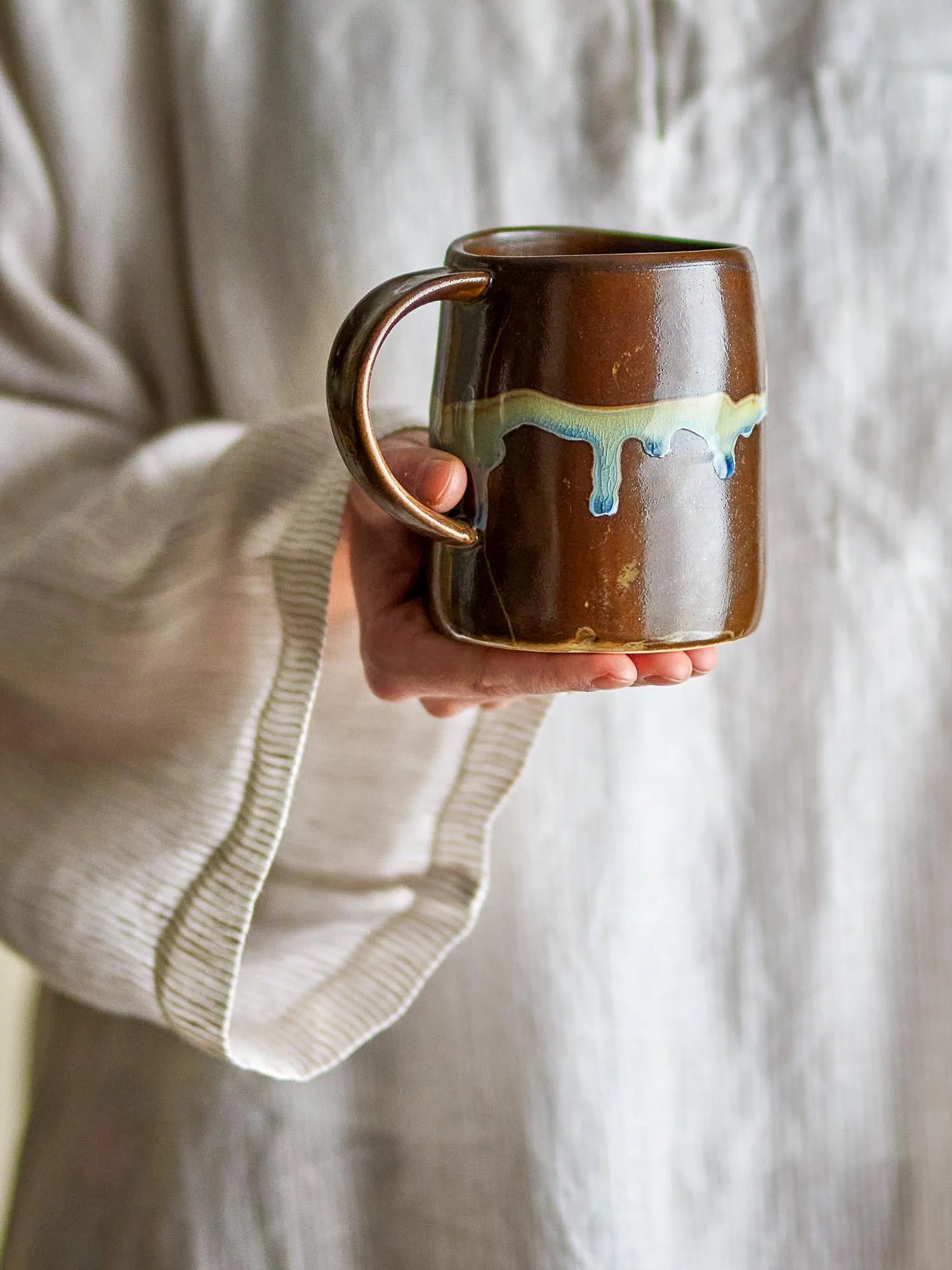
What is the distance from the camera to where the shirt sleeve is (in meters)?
0.57

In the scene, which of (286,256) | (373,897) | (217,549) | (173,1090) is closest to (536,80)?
(286,256)

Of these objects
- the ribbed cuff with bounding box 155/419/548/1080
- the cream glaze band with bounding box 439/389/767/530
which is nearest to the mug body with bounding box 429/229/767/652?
the cream glaze band with bounding box 439/389/767/530

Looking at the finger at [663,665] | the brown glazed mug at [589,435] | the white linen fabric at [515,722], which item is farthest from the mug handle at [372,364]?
the white linen fabric at [515,722]

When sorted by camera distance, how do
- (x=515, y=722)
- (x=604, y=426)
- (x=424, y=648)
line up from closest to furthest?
(x=604, y=426) → (x=424, y=648) → (x=515, y=722)

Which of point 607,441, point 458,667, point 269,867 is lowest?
point 269,867

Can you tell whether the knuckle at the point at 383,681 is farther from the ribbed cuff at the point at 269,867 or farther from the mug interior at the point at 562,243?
the mug interior at the point at 562,243

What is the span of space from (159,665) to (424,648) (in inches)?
7.1

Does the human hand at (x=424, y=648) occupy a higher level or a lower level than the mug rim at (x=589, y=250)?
lower

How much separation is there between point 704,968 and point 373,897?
210 millimetres

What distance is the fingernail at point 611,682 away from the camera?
1.53ft

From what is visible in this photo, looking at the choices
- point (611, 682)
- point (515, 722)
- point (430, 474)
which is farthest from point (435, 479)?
point (515, 722)

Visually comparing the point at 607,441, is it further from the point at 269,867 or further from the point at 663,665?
the point at 269,867

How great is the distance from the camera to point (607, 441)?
1.39ft

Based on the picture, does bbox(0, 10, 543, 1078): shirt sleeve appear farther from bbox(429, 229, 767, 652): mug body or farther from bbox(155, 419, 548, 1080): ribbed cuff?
bbox(429, 229, 767, 652): mug body
